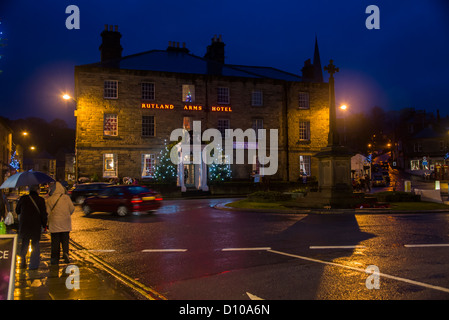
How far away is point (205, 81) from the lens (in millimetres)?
38844

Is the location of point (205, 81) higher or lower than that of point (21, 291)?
higher

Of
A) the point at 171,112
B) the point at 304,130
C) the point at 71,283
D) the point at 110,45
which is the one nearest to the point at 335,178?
the point at 71,283

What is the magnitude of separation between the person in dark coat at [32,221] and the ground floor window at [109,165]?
28.4 meters

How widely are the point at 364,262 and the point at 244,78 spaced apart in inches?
1345

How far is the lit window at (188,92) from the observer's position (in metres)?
38.3

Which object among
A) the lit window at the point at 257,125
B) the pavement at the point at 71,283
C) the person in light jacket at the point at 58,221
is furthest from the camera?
the lit window at the point at 257,125

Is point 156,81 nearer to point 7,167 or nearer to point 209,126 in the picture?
point 209,126

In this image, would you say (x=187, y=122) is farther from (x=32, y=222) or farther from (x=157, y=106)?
(x=32, y=222)

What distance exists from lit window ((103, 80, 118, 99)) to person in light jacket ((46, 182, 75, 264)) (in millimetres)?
29396

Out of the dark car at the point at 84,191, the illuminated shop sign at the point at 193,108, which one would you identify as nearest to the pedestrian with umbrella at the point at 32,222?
the dark car at the point at 84,191

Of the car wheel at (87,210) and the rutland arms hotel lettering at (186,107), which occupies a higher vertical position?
the rutland arms hotel lettering at (186,107)

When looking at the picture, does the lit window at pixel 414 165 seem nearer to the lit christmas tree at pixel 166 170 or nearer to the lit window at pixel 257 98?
the lit window at pixel 257 98
